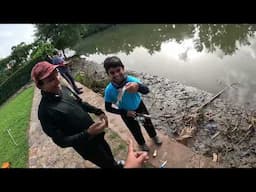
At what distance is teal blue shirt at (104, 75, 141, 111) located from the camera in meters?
3.42

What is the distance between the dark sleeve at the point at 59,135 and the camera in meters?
2.53

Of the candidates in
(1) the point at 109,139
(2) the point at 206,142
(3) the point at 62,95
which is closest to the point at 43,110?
(3) the point at 62,95

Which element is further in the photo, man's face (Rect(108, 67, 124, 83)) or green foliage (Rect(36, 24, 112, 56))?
green foliage (Rect(36, 24, 112, 56))

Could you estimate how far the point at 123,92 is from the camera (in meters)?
3.43

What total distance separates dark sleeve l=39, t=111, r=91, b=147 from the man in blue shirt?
844mm

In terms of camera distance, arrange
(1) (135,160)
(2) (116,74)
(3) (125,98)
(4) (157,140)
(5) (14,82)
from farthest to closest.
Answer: (5) (14,82), (4) (157,140), (3) (125,98), (2) (116,74), (1) (135,160)

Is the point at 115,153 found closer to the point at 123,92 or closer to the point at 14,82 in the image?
the point at 123,92

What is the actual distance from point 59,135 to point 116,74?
3.14ft

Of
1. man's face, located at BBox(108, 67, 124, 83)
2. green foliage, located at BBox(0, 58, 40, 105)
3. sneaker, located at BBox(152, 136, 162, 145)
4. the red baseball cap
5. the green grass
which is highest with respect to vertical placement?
the red baseball cap

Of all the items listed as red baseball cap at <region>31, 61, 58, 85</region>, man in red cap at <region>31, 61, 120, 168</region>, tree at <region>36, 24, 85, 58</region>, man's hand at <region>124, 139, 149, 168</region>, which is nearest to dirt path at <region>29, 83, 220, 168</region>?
man in red cap at <region>31, 61, 120, 168</region>

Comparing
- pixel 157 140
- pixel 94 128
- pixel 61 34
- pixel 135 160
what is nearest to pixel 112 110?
pixel 94 128

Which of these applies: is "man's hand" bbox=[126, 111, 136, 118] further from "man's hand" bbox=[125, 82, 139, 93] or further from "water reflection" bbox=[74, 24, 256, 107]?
"water reflection" bbox=[74, 24, 256, 107]

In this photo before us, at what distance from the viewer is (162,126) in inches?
248
